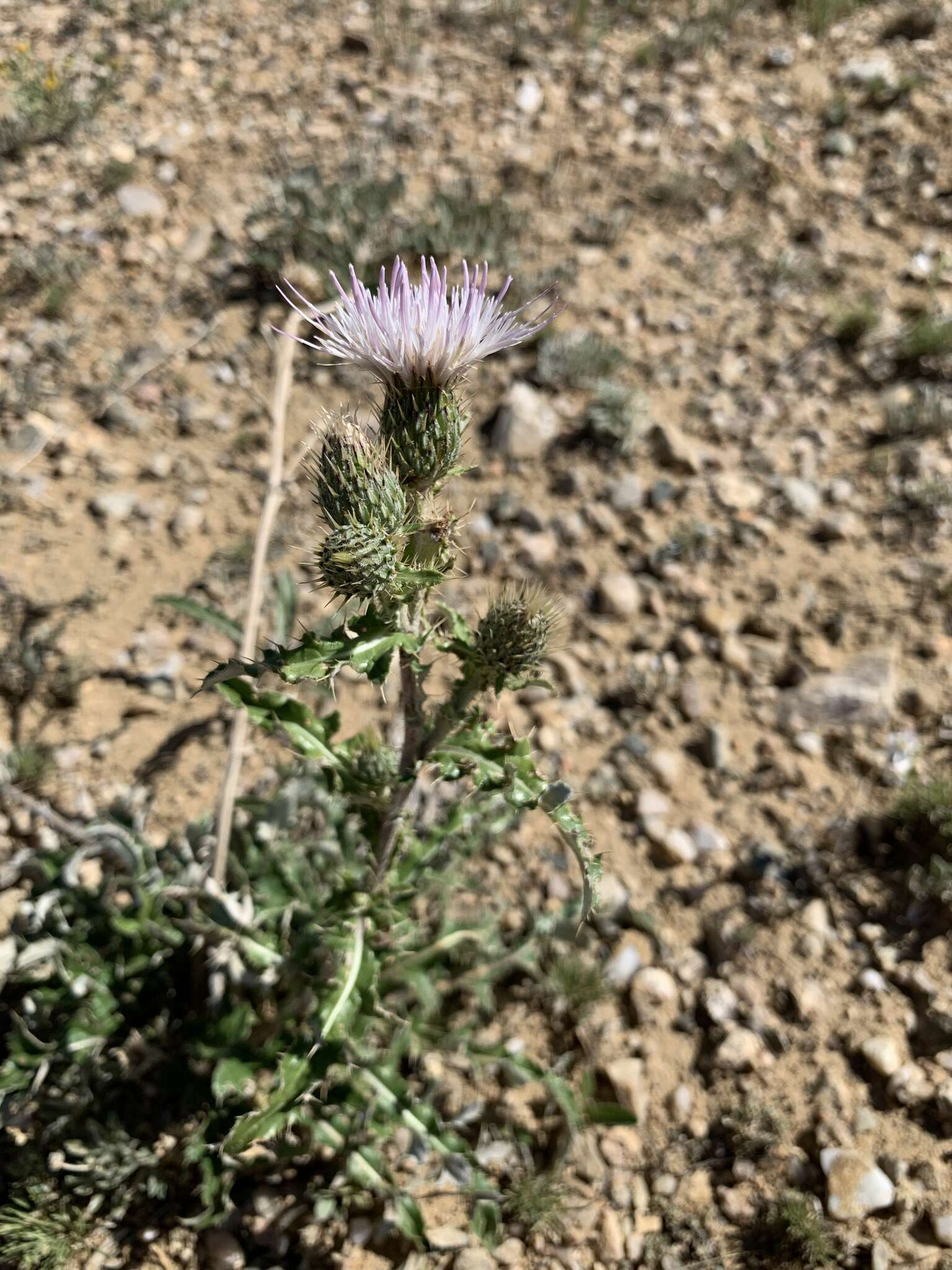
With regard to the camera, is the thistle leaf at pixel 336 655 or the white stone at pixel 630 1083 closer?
the thistle leaf at pixel 336 655

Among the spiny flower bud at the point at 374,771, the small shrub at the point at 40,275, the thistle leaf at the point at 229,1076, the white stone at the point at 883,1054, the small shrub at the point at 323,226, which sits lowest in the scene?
the thistle leaf at the point at 229,1076

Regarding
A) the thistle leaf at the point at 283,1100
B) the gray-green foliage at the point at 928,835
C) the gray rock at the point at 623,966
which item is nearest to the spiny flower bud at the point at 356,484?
the thistle leaf at the point at 283,1100

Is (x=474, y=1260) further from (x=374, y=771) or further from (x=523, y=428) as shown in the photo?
(x=523, y=428)

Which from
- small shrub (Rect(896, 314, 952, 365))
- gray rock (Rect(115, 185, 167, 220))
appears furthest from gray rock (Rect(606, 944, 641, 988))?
gray rock (Rect(115, 185, 167, 220))

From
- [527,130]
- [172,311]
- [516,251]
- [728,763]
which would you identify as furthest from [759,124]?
[728,763]

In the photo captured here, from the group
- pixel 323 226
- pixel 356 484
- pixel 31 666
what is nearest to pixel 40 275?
pixel 323 226

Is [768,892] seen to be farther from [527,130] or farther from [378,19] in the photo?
[378,19]

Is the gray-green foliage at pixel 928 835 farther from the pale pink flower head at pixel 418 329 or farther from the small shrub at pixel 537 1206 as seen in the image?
the pale pink flower head at pixel 418 329
